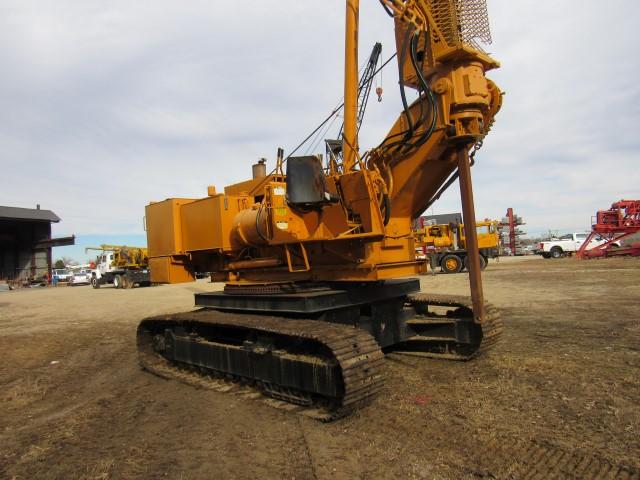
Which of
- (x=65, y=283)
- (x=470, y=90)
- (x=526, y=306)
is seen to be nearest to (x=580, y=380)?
(x=470, y=90)

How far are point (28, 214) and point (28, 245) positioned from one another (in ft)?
16.7

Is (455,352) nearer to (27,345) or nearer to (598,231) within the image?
(27,345)

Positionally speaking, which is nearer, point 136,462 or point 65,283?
point 136,462

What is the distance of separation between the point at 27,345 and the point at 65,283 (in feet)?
156

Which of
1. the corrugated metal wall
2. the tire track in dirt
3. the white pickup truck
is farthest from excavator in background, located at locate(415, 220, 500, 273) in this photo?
the corrugated metal wall

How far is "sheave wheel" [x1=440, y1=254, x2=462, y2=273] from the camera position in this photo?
25.3 meters

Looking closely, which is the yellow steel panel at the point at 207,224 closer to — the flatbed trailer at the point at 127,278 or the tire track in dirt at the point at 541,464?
the tire track in dirt at the point at 541,464

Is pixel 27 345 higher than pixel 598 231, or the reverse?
pixel 598 231

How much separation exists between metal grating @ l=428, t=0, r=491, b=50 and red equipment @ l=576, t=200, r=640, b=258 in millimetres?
29759

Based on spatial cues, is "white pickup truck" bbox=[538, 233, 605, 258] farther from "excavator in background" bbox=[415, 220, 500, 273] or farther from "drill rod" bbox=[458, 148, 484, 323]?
"drill rod" bbox=[458, 148, 484, 323]

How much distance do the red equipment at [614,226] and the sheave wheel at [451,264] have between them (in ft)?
36.7

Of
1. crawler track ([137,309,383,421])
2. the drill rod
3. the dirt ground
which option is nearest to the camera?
the dirt ground

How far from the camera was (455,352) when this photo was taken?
661 centimetres

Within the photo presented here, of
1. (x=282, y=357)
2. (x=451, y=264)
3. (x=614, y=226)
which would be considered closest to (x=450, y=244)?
(x=451, y=264)
